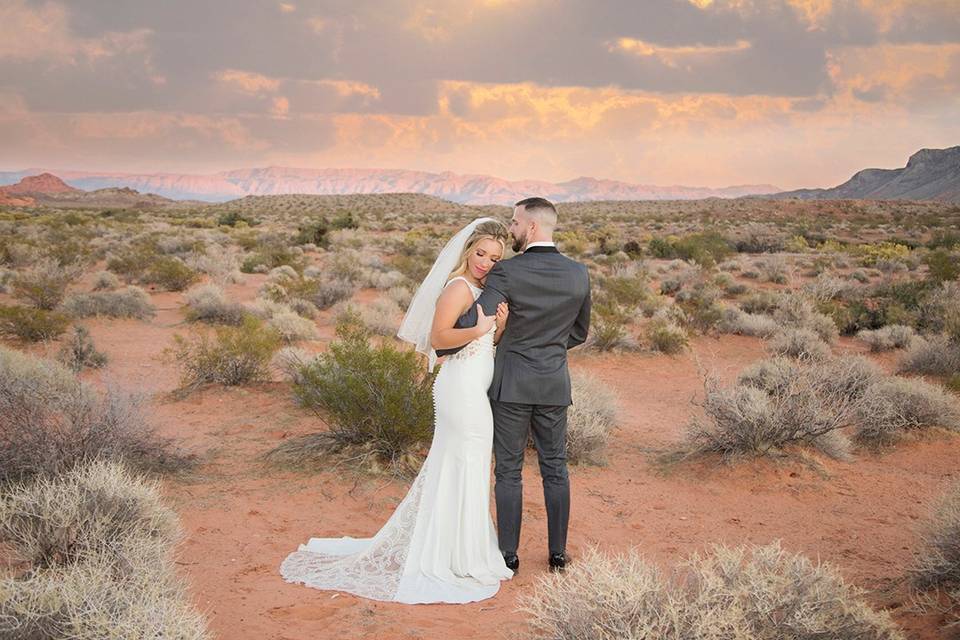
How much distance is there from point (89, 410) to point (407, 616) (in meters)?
3.35

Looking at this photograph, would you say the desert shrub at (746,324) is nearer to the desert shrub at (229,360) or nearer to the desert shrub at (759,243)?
the desert shrub at (229,360)

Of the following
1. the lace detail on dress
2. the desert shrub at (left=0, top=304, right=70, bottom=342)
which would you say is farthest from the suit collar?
the desert shrub at (left=0, top=304, right=70, bottom=342)

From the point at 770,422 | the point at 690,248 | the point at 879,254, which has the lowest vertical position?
the point at 770,422

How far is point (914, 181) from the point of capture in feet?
419

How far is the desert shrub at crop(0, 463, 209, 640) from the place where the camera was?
9.33 feet

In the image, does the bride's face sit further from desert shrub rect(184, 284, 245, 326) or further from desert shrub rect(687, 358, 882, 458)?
desert shrub rect(184, 284, 245, 326)

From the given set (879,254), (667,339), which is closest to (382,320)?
(667,339)

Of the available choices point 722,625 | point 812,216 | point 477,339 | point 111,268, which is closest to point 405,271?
point 111,268

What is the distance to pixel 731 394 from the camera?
690 centimetres

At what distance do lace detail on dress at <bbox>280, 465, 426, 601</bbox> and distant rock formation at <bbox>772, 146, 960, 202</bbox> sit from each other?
387 feet

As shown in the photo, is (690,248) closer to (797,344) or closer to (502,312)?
(797,344)

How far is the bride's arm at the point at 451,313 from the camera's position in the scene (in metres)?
4.20

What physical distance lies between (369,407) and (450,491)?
216cm

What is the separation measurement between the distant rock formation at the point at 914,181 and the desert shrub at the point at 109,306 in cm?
11318
